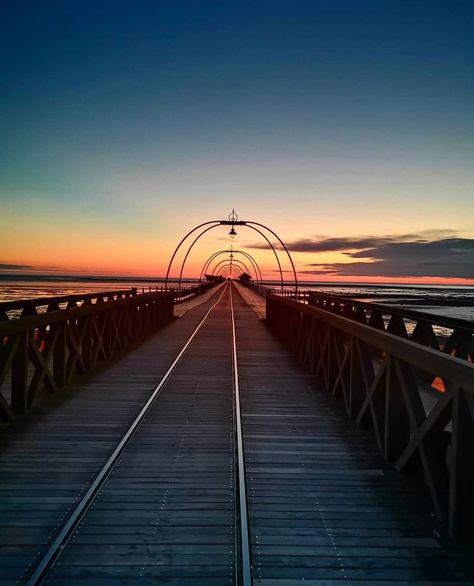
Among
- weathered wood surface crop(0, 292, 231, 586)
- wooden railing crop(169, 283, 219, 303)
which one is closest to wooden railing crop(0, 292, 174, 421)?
weathered wood surface crop(0, 292, 231, 586)

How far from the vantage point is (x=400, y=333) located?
7762 millimetres

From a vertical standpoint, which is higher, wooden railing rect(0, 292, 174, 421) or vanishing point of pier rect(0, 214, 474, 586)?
wooden railing rect(0, 292, 174, 421)

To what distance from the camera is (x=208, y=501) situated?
4.10m

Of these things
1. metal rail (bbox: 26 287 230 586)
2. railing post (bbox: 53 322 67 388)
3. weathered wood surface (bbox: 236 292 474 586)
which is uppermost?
railing post (bbox: 53 322 67 388)

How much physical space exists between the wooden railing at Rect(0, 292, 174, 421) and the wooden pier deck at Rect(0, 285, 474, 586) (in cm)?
50

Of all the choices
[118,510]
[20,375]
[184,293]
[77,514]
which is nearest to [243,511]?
[118,510]

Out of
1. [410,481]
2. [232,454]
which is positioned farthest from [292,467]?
[410,481]

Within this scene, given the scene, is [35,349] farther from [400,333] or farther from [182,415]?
[400,333]

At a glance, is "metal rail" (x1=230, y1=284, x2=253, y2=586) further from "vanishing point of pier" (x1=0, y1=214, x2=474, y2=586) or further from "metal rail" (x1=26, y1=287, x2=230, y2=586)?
"metal rail" (x1=26, y1=287, x2=230, y2=586)

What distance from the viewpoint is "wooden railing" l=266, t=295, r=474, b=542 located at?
3416 mm

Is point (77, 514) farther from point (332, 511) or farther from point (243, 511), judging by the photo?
point (332, 511)

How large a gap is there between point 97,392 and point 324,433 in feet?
12.9

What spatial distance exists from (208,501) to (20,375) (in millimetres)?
3582

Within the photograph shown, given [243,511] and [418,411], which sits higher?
[418,411]
